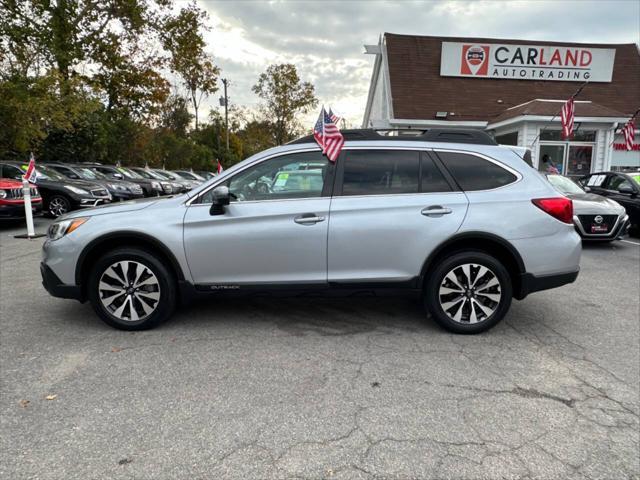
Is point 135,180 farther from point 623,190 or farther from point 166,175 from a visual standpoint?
point 623,190

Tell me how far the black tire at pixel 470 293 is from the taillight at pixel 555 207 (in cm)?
63

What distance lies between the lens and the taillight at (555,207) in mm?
4086

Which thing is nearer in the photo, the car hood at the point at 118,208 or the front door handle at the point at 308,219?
the front door handle at the point at 308,219

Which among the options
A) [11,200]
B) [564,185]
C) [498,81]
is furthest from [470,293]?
[498,81]

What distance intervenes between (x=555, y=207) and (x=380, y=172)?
159 cm

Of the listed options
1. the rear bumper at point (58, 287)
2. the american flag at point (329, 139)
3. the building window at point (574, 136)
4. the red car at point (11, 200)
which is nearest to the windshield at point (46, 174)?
the red car at point (11, 200)

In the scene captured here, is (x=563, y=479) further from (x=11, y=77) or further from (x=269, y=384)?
(x=11, y=77)

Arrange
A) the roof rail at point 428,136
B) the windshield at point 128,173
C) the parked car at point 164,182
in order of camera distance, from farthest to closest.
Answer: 1. the parked car at point 164,182
2. the windshield at point 128,173
3. the roof rail at point 428,136

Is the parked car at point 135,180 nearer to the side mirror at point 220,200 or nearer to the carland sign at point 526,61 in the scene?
the carland sign at point 526,61

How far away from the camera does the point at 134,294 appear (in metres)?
4.16

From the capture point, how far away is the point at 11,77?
16.5 m

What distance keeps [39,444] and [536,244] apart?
3.96 meters

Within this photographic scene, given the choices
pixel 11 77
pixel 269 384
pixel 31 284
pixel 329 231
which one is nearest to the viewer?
pixel 269 384

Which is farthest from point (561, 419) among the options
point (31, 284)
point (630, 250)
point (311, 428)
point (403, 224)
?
point (630, 250)
